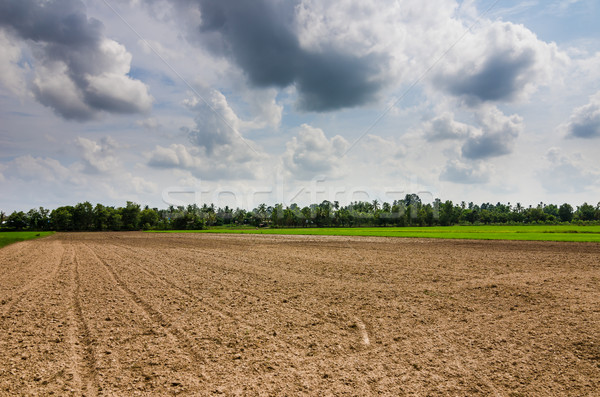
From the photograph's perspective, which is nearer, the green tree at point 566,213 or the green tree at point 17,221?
the green tree at point 17,221

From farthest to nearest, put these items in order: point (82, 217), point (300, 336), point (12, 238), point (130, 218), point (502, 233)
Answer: point (130, 218) < point (82, 217) < point (502, 233) < point (12, 238) < point (300, 336)

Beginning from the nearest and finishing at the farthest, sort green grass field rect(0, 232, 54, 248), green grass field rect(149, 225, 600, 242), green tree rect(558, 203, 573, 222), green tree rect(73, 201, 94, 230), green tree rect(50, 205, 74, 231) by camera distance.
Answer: green grass field rect(149, 225, 600, 242) → green grass field rect(0, 232, 54, 248) → green tree rect(50, 205, 74, 231) → green tree rect(73, 201, 94, 230) → green tree rect(558, 203, 573, 222)

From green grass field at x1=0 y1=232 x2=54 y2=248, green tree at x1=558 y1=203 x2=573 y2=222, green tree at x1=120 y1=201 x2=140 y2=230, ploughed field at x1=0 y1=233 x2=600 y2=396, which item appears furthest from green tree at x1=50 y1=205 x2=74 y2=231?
green tree at x1=558 y1=203 x2=573 y2=222

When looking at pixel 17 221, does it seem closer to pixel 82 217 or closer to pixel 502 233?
pixel 82 217

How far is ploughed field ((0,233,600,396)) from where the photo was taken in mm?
5285

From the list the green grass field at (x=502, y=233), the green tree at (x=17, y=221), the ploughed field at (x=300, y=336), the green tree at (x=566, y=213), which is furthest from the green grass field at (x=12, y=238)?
the green tree at (x=566, y=213)

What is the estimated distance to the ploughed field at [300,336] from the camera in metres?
5.29

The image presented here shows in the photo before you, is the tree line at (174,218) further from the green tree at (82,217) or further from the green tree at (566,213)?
the green tree at (566,213)

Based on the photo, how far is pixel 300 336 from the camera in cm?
739

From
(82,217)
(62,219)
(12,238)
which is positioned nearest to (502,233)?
(12,238)

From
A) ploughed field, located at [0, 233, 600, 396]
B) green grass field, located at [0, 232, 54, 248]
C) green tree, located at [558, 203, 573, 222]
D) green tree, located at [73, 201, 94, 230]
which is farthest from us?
green tree, located at [558, 203, 573, 222]

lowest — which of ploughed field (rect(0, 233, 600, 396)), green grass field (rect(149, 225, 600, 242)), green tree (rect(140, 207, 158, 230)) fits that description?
green grass field (rect(149, 225, 600, 242))

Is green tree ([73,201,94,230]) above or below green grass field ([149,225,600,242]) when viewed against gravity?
above

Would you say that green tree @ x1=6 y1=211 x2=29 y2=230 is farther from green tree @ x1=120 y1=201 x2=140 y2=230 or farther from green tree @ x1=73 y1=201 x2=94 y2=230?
green tree @ x1=120 y1=201 x2=140 y2=230
